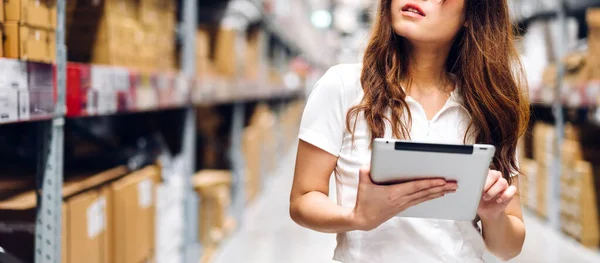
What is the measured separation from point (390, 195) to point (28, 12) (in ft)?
2.73

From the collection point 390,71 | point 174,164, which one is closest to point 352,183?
point 390,71

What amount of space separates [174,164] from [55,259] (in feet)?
4.84

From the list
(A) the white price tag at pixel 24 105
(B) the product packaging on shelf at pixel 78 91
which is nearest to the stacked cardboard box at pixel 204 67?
(B) the product packaging on shelf at pixel 78 91

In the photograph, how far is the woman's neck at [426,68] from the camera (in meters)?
1.20

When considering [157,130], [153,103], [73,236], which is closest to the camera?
[73,236]

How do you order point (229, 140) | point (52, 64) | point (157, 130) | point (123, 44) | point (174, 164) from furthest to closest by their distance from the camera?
point (229, 140)
point (157, 130)
point (174, 164)
point (123, 44)
point (52, 64)

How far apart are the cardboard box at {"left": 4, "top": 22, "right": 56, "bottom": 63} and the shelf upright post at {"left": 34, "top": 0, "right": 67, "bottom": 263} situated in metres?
0.09

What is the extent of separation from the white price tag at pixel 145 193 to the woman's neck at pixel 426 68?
126 centimetres

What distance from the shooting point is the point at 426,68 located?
121 cm

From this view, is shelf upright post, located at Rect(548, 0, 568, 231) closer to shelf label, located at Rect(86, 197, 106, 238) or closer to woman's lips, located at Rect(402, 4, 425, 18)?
shelf label, located at Rect(86, 197, 106, 238)

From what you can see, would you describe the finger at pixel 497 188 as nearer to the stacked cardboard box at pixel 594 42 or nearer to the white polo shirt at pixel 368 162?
the white polo shirt at pixel 368 162

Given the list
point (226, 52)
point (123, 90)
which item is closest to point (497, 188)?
Result: point (123, 90)

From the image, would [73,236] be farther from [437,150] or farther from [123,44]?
[437,150]

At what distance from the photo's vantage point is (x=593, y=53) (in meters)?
3.60
